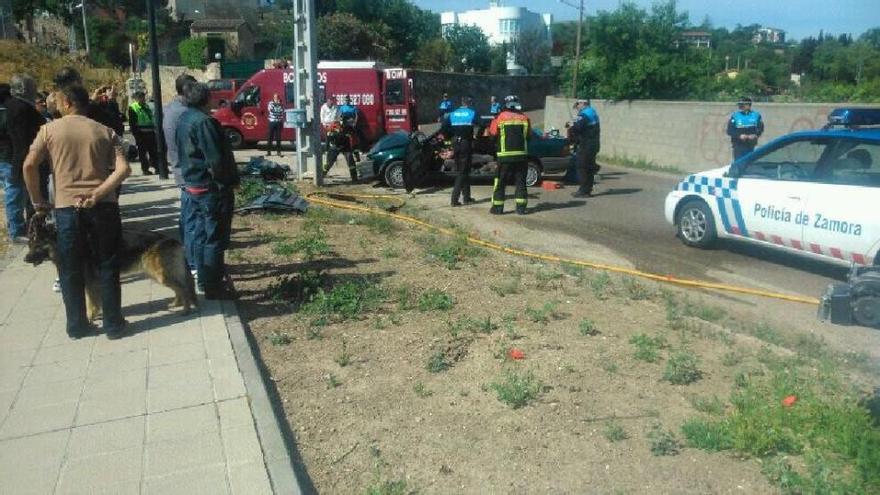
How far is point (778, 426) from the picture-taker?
403 cm

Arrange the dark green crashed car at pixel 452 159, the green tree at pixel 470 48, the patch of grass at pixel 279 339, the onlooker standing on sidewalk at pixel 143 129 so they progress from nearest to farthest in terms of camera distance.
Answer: the patch of grass at pixel 279 339, the dark green crashed car at pixel 452 159, the onlooker standing on sidewalk at pixel 143 129, the green tree at pixel 470 48

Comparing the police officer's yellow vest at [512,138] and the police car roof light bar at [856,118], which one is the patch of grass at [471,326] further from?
the police officer's yellow vest at [512,138]

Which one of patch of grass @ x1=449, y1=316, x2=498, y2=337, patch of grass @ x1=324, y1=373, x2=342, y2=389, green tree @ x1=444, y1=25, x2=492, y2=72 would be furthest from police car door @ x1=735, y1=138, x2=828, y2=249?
green tree @ x1=444, y1=25, x2=492, y2=72

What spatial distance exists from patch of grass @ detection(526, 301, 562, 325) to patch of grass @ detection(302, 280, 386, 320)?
136 cm

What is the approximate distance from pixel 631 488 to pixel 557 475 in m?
0.38

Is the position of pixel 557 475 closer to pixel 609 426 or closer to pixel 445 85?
pixel 609 426

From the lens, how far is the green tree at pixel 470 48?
229 ft

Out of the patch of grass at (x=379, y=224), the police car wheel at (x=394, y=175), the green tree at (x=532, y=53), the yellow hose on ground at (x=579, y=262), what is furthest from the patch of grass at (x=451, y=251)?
the green tree at (x=532, y=53)

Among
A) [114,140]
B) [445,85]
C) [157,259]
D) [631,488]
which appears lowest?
[631,488]

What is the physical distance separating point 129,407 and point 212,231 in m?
2.02

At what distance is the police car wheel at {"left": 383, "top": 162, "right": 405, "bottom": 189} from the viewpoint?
1410 centimetres

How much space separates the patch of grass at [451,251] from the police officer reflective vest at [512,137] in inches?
93.6

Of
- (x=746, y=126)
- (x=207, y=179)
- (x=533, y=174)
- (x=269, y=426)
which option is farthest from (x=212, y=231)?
(x=746, y=126)

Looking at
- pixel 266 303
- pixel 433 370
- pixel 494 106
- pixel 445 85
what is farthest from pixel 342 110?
pixel 445 85
